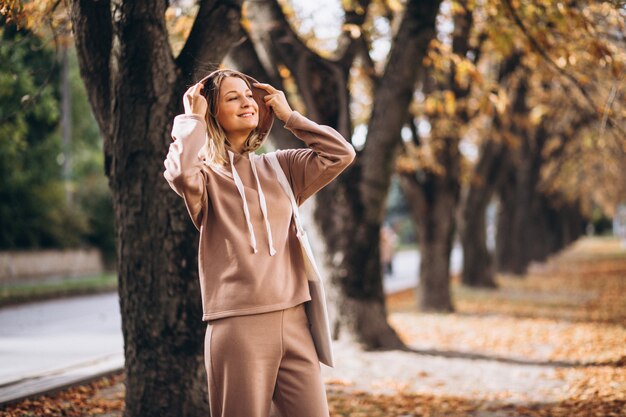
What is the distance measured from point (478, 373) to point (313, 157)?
5659mm

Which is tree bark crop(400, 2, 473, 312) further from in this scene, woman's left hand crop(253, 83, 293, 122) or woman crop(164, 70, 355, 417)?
woman crop(164, 70, 355, 417)

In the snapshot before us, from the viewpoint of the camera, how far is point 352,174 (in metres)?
9.07

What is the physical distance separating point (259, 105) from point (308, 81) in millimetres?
5914

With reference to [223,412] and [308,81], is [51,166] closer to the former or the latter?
[308,81]

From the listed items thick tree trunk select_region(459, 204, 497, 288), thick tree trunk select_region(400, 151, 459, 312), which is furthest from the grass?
thick tree trunk select_region(459, 204, 497, 288)

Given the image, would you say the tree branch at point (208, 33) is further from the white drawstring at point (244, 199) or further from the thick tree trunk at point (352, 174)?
the thick tree trunk at point (352, 174)

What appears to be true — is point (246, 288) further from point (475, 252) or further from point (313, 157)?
point (475, 252)

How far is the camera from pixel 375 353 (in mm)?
9047

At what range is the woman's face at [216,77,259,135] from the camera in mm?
3184

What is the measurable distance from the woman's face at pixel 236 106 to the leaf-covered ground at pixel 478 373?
11.6ft

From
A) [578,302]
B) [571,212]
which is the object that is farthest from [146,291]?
[571,212]

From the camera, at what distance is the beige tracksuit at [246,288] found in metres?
2.98

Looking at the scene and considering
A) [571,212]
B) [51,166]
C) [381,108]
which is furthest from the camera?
[571,212]

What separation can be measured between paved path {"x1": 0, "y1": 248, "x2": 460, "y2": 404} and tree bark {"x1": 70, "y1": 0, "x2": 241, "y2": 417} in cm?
185
